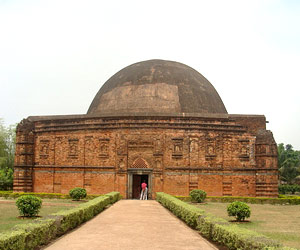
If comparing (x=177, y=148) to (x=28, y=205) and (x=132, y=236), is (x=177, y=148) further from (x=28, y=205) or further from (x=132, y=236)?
(x=132, y=236)

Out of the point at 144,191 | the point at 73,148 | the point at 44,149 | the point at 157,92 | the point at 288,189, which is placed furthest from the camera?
the point at 288,189

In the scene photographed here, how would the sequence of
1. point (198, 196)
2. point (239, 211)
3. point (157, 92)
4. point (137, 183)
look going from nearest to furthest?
point (239, 211) < point (198, 196) < point (137, 183) < point (157, 92)

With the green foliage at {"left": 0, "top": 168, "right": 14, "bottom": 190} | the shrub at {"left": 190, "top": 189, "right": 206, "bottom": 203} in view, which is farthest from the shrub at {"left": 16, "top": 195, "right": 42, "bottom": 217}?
the green foliage at {"left": 0, "top": 168, "right": 14, "bottom": 190}

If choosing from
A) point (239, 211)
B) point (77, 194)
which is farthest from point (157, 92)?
point (239, 211)

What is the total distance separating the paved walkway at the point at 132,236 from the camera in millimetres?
7965

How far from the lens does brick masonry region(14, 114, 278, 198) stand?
72.4 ft

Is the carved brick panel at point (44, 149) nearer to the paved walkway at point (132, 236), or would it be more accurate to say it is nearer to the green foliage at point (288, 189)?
the paved walkway at point (132, 236)

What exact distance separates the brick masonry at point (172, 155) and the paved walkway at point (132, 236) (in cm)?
945

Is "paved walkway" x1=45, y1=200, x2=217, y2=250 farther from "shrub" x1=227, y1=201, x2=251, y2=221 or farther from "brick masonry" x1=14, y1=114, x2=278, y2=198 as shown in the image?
"brick masonry" x1=14, y1=114, x2=278, y2=198

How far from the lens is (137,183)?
2245 centimetres

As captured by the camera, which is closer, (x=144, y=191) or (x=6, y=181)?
(x=144, y=191)

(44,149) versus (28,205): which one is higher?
(44,149)

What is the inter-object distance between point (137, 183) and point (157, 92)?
20.0ft

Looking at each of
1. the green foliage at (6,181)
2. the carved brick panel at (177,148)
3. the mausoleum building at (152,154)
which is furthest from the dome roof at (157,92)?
the green foliage at (6,181)
